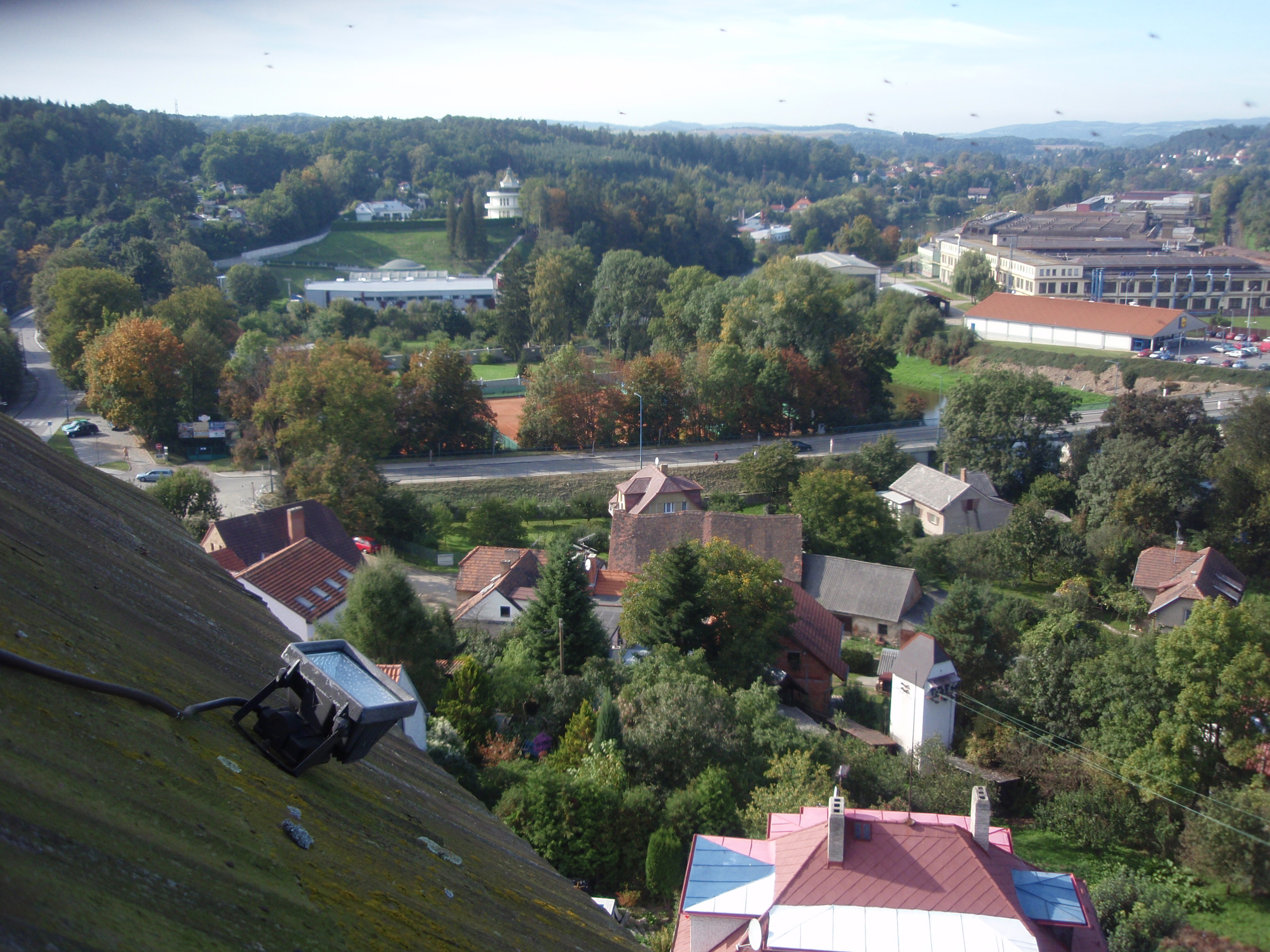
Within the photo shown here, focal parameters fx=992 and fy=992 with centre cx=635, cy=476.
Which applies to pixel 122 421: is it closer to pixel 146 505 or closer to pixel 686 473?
pixel 686 473

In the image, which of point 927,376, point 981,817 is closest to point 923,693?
point 981,817

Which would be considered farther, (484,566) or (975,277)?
(975,277)

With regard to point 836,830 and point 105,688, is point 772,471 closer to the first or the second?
point 836,830

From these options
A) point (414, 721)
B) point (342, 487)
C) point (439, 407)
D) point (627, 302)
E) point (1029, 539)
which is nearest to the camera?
point (414, 721)

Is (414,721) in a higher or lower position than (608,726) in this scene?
higher

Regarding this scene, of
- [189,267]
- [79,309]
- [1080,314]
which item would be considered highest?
[189,267]

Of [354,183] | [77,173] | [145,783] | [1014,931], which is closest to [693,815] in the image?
[1014,931]
